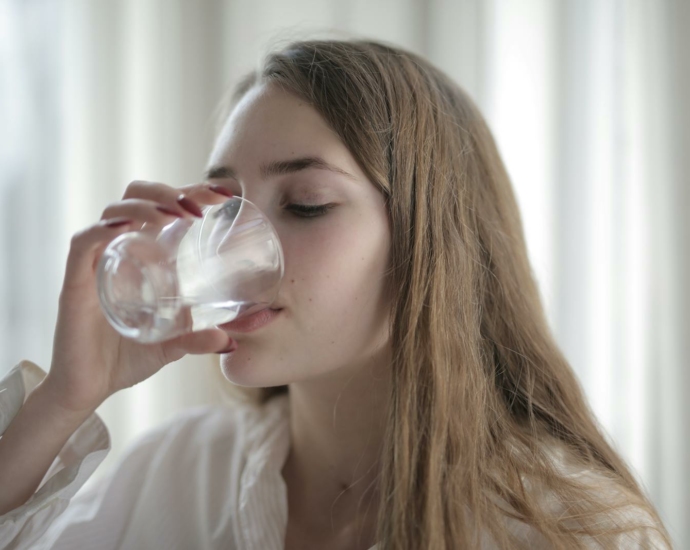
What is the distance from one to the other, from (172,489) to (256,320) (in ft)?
1.67

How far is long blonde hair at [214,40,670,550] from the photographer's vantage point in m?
0.86

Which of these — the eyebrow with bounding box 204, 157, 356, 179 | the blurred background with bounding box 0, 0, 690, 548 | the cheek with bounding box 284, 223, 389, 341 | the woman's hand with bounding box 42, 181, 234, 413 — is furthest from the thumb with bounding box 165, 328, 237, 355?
the blurred background with bounding box 0, 0, 690, 548

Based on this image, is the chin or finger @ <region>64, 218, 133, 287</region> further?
the chin

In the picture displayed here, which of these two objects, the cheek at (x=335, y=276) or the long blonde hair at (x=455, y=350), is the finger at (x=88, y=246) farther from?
the long blonde hair at (x=455, y=350)

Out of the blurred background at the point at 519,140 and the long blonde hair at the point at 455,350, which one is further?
the blurred background at the point at 519,140

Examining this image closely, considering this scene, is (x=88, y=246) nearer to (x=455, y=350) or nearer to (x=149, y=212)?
(x=149, y=212)

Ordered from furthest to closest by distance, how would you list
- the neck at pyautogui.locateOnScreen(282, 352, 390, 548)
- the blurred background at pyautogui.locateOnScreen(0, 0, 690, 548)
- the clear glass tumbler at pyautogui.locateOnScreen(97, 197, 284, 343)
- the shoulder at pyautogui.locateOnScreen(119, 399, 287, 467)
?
the blurred background at pyautogui.locateOnScreen(0, 0, 690, 548)
the shoulder at pyautogui.locateOnScreen(119, 399, 287, 467)
the neck at pyautogui.locateOnScreen(282, 352, 390, 548)
the clear glass tumbler at pyautogui.locateOnScreen(97, 197, 284, 343)

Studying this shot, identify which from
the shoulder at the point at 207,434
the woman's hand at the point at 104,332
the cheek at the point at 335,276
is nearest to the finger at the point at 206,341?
the woman's hand at the point at 104,332

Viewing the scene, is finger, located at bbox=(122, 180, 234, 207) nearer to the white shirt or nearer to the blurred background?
the white shirt

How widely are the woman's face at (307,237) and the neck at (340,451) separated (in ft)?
0.48

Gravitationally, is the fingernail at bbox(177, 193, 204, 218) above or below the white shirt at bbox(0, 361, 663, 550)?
above

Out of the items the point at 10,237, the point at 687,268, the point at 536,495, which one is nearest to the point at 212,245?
the point at 536,495

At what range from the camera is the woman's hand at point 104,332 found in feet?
2.53

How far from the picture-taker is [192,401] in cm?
161
